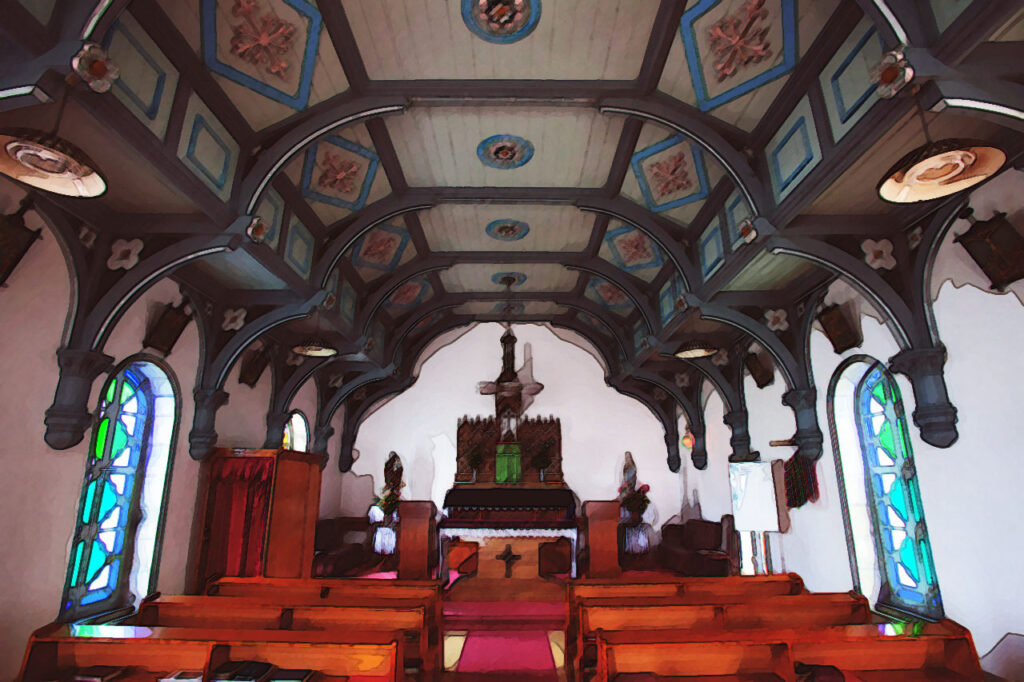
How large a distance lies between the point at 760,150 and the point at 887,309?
86.0 inches

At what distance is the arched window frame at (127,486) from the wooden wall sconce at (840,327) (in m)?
8.84

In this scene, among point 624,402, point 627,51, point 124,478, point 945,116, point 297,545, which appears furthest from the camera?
point 624,402

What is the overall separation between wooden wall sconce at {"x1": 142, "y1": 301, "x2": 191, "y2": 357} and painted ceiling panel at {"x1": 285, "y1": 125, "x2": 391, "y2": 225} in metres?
2.26

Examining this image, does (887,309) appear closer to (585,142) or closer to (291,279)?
(585,142)

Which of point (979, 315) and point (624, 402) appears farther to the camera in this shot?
point (624, 402)

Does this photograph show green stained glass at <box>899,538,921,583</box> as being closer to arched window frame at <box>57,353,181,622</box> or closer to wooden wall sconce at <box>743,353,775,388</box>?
wooden wall sconce at <box>743,353,775,388</box>

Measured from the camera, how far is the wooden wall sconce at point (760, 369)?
9.28 metres

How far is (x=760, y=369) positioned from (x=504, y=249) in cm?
502

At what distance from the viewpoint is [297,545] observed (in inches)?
329

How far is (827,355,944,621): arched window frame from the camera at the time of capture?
19.5 ft

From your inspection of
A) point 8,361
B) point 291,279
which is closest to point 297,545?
point 291,279

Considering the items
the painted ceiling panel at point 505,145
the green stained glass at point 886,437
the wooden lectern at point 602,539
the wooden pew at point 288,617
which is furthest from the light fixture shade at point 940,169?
the wooden lectern at point 602,539

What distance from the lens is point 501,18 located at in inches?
204

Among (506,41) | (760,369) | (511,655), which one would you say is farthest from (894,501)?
(506,41)
